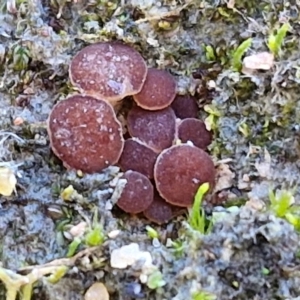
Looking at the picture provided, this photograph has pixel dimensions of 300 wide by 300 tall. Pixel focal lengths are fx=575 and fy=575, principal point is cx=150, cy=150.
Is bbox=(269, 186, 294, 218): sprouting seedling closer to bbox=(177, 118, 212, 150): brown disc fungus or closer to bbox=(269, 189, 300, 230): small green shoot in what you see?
bbox=(269, 189, 300, 230): small green shoot

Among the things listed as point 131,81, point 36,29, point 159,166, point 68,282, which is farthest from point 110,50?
point 68,282

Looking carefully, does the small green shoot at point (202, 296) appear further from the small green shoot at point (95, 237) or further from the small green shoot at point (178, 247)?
the small green shoot at point (95, 237)

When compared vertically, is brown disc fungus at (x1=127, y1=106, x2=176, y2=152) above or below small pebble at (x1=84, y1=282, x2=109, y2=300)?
above

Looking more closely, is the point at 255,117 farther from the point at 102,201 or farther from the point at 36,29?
the point at 36,29

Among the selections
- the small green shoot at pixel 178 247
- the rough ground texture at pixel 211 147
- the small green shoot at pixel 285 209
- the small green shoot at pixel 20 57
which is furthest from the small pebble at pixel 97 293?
the small green shoot at pixel 20 57

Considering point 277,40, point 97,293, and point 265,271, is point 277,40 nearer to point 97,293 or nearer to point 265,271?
point 265,271

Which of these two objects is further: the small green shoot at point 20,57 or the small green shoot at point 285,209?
the small green shoot at point 20,57

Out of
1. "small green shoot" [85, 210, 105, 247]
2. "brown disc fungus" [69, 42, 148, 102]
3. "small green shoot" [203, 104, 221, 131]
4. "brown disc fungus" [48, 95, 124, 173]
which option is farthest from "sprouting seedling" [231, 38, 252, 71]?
"small green shoot" [85, 210, 105, 247]
